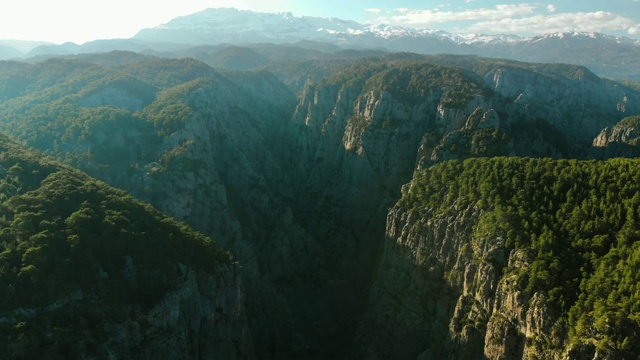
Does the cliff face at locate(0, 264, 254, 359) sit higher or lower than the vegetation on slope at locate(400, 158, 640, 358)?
lower

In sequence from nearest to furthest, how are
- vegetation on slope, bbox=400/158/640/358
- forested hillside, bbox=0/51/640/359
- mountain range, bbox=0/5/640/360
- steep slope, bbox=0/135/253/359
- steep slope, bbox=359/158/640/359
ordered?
1. steep slope, bbox=0/135/253/359
2. vegetation on slope, bbox=400/158/640/358
3. steep slope, bbox=359/158/640/359
4. mountain range, bbox=0/5/640/360
5. forested hillside, bbox=0/51/640/359

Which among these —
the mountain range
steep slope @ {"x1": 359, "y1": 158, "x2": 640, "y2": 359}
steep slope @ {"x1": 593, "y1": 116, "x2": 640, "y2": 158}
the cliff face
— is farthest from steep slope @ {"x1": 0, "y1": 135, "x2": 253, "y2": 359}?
steep slope @ {"x1": 593, "y1": 116, "x2": 640, "y2": 158}

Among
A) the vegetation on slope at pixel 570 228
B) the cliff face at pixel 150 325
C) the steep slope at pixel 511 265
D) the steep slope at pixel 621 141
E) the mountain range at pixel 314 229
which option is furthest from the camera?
the steep slope at pixel 621 141

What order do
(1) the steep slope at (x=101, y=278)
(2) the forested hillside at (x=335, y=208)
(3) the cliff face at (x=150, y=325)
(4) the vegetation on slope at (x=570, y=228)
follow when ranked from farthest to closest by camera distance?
(2) the forested hillside at (x=335, y=208) < (4) the vegetation on slope at (x=570, y=228) < (1) the steep slope at (x=101, y=278) < (3) the cliff face at (x=150, y=325)

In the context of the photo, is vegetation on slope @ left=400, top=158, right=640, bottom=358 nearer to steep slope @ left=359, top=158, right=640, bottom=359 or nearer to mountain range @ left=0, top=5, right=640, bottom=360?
steep slope @ left=359, top=158, right=640, bottom=359

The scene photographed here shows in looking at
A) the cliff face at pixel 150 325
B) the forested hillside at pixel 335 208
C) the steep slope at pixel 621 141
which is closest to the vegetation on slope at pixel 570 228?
the forested hillside at pixel 335 208

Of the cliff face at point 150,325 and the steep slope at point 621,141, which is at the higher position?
the steep slope at point 621,141

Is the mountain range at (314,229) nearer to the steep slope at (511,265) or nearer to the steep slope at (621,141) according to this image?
the steep slope at (511,265)
